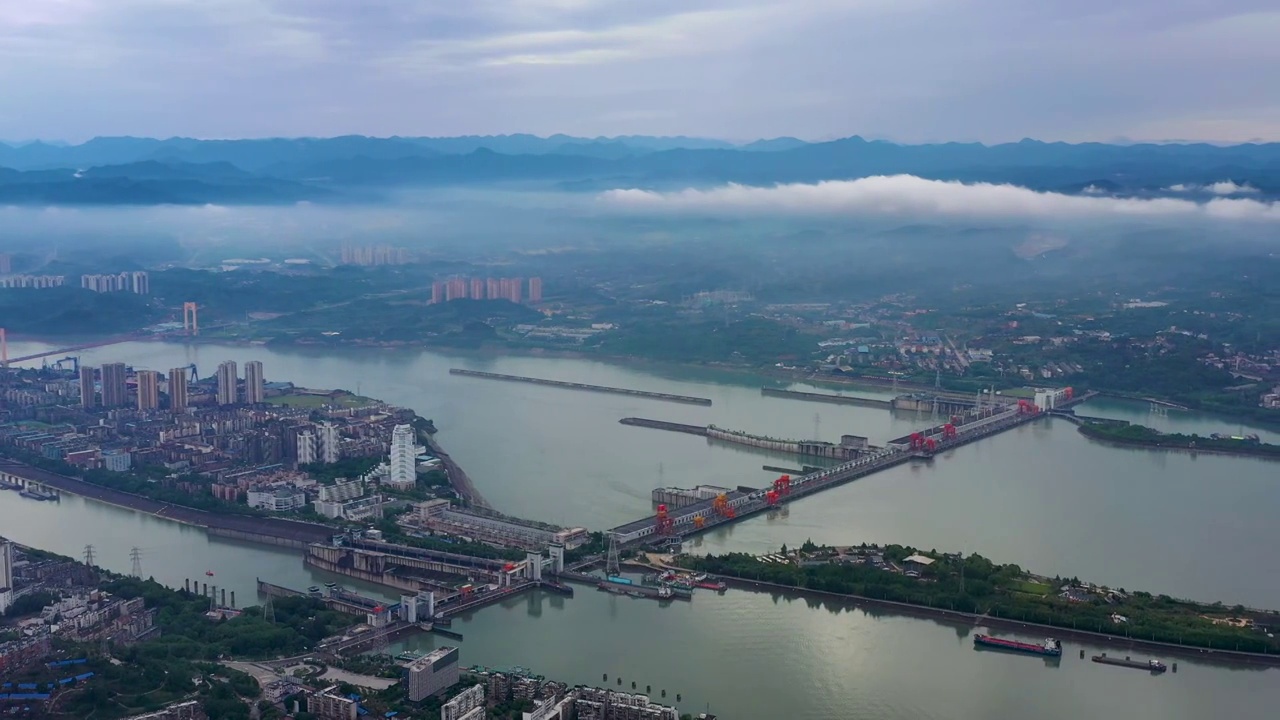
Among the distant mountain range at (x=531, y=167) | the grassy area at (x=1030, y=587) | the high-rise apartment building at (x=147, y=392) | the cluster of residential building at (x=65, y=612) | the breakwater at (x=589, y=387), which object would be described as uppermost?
the distant mountain range at (x=531, y=167)

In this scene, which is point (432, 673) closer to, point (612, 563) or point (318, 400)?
point (612, 563)

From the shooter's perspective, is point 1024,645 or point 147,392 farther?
point 147,392

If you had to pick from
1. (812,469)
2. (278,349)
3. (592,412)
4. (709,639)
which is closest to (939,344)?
(592,412)

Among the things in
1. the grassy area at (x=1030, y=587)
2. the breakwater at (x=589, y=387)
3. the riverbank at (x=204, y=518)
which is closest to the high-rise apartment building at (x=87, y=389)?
the riverbank at (x=204, y=518)

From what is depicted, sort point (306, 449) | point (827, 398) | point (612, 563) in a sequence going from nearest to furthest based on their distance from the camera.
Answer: point (612, 563) → point (306, 449) → point (827, 398)

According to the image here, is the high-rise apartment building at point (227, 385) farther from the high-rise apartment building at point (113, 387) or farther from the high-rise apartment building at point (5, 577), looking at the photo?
the high-rise apartment building at point (5, 577)

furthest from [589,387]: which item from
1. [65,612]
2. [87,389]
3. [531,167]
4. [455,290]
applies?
[531,167]

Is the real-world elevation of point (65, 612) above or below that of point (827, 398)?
below
